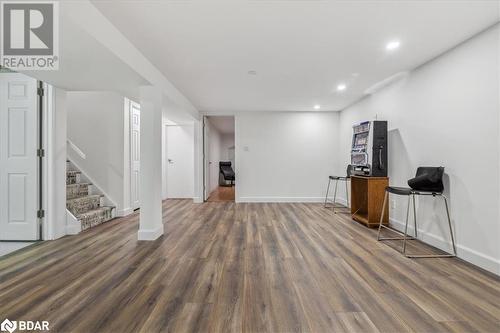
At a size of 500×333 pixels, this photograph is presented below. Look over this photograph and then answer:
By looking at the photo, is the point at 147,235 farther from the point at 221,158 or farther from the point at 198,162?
the point at 221,158

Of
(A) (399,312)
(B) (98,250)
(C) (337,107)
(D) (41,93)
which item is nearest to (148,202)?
(B) (98,250)

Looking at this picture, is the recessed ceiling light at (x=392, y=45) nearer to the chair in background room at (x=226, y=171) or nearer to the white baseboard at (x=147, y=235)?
the white baseboard at (x=147, y=235)

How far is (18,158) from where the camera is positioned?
2957mm

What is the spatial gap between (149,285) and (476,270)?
305cm

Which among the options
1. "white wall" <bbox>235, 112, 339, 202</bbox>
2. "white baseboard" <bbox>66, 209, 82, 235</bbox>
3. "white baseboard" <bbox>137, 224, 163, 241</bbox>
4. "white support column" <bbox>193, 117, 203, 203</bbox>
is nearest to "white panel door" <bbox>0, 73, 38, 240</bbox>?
"white baseboard" <bbox>66, 209, 82, 235</bbox>

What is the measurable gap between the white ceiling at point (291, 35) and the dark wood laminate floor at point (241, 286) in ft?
7.66

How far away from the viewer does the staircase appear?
3.39 m

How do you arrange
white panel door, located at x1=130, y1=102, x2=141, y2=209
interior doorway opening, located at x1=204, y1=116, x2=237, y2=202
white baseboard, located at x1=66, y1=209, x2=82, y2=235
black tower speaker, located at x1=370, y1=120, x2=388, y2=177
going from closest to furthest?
white baseboard, located at x1=66, y1=209, x2=82, y2=235 → black tower speaker, located at x1=370, y1=120, x2=388, y2=177 → white panel door, located at x1=130, y1=102, x2=141, y2=209 → interior doorway opening, located at x1=204, y1=116, x2=237, y2=202

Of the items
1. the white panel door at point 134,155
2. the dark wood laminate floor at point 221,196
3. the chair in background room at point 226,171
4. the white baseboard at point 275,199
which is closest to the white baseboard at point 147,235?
the white panel door at point 134,155

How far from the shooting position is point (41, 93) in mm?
Answer: 3012

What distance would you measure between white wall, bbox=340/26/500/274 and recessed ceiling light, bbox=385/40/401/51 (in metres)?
0.67

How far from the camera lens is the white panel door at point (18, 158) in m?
2.94

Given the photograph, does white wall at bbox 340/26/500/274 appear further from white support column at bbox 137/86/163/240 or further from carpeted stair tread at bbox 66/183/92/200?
carpeted stair tread at bbox 66/183/92/200

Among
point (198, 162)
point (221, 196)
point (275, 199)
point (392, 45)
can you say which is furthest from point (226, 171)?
point (392, 45)
